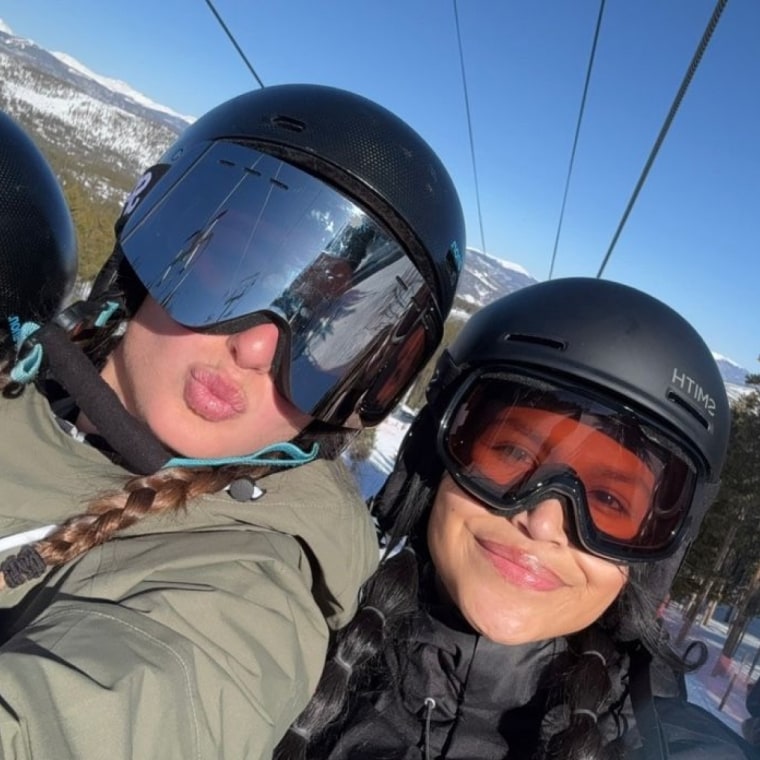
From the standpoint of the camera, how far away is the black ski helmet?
216 centimetres

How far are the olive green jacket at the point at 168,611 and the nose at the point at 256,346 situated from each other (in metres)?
0.31

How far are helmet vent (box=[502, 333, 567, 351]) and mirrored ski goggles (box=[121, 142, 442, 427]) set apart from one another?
0.32 m

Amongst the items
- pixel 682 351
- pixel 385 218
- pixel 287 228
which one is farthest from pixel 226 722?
pixel 682 351

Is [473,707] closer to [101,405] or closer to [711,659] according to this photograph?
[101,405]

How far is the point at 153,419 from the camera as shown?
1.65 metres

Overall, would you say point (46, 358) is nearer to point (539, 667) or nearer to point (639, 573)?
point (539, 667)

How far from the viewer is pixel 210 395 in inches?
64.4

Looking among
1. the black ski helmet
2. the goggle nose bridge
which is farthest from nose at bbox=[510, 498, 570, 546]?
the black ski helmet

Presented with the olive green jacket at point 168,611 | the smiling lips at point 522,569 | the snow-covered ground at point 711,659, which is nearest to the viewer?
the olive green jacket at point 168,611

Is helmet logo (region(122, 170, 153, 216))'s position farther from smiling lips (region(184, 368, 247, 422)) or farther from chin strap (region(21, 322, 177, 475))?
smiling lips (region(184, 368, 247, 422))

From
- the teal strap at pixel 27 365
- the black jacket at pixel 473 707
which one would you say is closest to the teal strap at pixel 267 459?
the teal strap at pixel 27 365

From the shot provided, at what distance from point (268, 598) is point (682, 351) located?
1.38 m

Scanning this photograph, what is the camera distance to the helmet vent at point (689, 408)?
1839 mm

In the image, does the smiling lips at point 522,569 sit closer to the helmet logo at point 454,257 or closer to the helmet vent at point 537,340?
the helmet vent at point 537,340
